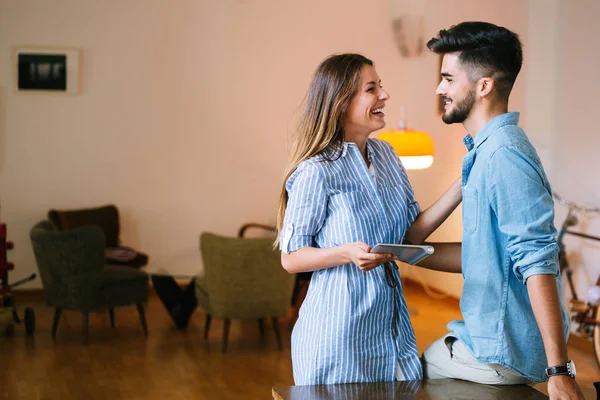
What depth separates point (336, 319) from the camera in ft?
7.37

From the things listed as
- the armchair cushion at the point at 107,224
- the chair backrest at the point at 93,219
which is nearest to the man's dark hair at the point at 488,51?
the armchair cushion at the point at 107,224

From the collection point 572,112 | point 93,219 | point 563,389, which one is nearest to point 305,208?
point 563,389

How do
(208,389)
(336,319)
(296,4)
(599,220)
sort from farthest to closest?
(296,4), (599,220), (208,389), (336,319)

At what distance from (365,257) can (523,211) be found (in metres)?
0.39

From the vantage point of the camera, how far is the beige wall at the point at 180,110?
8.02 metres

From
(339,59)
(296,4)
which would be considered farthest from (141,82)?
(339,59)

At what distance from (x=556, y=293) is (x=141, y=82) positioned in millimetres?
6958

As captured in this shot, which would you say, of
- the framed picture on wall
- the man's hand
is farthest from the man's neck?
the framed picture on wall

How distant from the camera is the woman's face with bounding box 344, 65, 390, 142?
234 centimetres

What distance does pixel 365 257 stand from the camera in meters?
2.02

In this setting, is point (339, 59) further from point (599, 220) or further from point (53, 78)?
point (53, 78)

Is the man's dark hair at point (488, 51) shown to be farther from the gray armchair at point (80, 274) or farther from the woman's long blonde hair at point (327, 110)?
the gray armchair at point (80, 274)

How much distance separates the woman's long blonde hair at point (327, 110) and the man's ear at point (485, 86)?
0.38m

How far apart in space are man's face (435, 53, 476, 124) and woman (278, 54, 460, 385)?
0.76 feet
